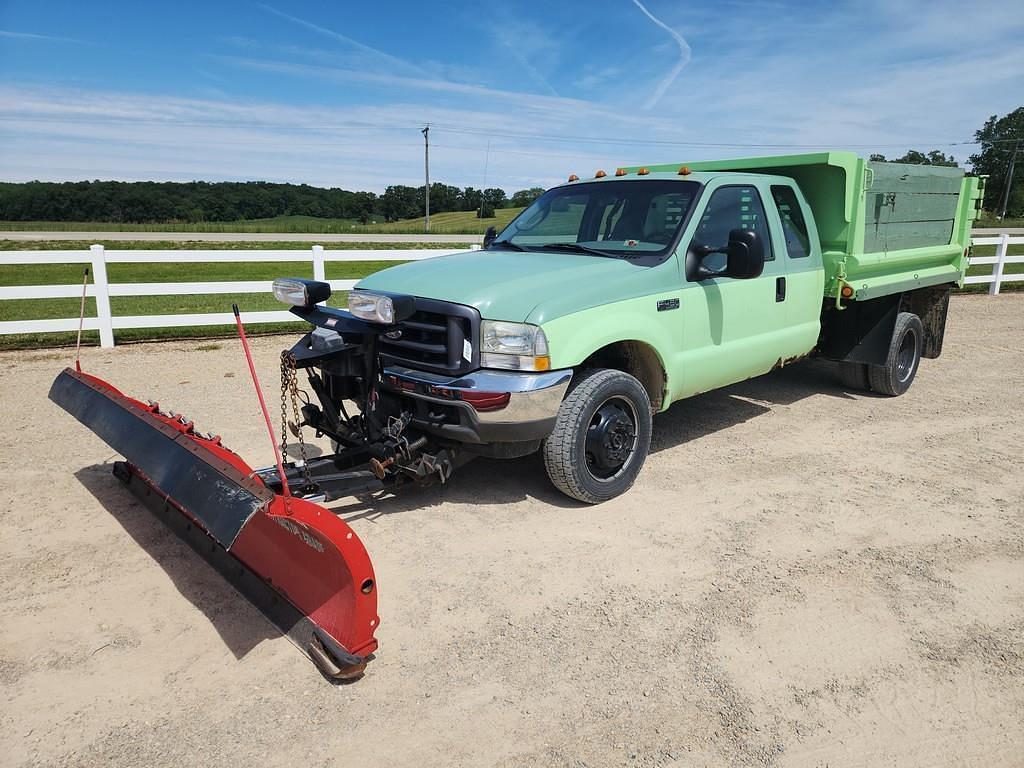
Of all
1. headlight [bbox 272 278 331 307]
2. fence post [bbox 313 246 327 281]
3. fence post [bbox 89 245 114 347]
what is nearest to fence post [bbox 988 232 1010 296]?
fence post [bbox 313 246 327 281]

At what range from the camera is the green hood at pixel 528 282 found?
4.10 metres

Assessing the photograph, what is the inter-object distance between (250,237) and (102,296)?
25.9 metres

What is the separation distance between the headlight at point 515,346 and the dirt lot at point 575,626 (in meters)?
1.01

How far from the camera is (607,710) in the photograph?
2781 mm

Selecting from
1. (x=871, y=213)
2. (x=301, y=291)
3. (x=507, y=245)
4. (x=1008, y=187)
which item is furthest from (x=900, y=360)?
(x=1008, y=187)

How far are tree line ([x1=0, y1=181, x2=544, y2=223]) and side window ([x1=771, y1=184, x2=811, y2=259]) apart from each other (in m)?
42.3

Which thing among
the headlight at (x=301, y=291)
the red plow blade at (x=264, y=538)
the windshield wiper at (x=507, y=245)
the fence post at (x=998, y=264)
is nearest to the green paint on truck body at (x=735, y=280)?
the windshield wiper at (x=507, y=245)

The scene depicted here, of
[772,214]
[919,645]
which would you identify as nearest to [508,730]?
[919,645]

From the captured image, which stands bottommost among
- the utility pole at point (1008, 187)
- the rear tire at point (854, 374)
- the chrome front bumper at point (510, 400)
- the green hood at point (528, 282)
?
the rear tire at point (854, 374)

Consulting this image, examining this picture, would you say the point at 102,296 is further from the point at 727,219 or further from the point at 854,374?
the point at 854,374

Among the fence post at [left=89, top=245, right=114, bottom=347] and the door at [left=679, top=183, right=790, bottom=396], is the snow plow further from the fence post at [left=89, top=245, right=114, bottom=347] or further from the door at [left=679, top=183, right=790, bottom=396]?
the fence post at [left=89, top=245, right=114, bottom=347]

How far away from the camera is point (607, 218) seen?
543cm

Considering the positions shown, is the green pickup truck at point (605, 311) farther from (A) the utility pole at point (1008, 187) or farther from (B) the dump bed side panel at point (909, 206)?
(A) the utility pole at point (1008, 187)

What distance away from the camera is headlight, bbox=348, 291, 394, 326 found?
3934mm
